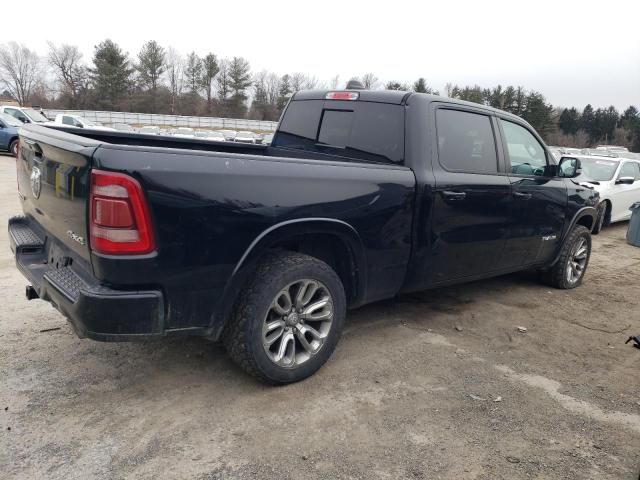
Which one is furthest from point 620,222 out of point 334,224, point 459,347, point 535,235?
point 334,224

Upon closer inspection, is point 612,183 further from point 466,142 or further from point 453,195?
point 453,195

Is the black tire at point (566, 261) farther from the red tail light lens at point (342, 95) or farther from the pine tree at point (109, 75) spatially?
the pine tree at point (109, 75)

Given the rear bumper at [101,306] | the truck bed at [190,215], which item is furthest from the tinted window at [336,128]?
the rear bumper at [101,306]

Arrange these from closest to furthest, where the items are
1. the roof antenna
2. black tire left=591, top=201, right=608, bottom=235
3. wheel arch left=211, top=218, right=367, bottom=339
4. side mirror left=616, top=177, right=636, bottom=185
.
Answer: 1. wheel arch left=211, top=218, right=367, bottom=339
2. the roof antenna
3. black tire left=591, top=201, right=608, bottom=235
4. side mirror left=616, top=177, right=636, bottom=185

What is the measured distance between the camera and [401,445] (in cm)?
273

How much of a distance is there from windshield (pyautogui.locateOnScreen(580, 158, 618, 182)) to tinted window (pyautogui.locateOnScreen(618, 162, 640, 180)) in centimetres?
23

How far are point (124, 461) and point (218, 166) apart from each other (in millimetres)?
1563

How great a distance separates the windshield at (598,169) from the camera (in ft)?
35.9

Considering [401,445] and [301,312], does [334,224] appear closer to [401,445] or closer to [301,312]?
[301,312]

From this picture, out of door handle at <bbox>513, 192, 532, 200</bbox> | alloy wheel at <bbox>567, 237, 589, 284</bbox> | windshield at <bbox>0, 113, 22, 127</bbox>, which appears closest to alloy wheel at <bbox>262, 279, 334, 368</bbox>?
door handle at <bbox>513, 192, 532, 200</bbox>

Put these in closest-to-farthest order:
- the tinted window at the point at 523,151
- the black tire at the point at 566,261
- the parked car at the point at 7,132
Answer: the tinted window at the point at 523,151 → the black tire at the point at 566,261 → the parked car at the point at 7,132

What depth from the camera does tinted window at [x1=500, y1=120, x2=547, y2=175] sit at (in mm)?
4695

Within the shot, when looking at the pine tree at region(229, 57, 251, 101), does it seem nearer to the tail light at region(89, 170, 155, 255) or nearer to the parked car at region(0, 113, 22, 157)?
the parked car at region(0, 113, 22, 157)

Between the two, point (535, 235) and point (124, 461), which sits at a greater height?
point (535, 235)
